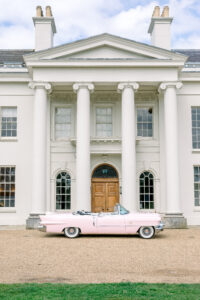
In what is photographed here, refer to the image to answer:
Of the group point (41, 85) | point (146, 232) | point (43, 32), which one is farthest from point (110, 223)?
point (43, 32)

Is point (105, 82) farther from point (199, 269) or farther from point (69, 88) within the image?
point (199, 269)

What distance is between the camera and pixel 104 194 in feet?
77.0

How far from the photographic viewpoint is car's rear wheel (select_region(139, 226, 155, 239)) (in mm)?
16281

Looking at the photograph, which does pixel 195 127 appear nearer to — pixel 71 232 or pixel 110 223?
pixel 110 223

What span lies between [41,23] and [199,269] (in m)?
19.1

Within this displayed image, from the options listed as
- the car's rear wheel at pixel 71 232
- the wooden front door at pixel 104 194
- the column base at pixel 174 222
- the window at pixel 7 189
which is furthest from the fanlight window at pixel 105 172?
the car's rear wheel at pixel 71 232

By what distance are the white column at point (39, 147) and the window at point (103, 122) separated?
351 cm

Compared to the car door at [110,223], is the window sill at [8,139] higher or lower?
higher

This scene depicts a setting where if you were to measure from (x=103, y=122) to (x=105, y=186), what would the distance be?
3578mm

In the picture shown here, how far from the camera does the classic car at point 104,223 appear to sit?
16.2m

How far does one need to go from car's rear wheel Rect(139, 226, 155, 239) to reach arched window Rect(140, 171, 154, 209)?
6.82m

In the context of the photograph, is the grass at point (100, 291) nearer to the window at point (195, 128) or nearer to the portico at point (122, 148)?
the portico at point (122, 148)

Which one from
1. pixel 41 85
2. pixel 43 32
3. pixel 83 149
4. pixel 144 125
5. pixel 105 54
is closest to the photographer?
pixel 83 149

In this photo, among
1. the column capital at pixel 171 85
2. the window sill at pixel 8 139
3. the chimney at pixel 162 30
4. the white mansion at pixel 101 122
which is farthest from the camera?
the chimney at pixel 162 30
